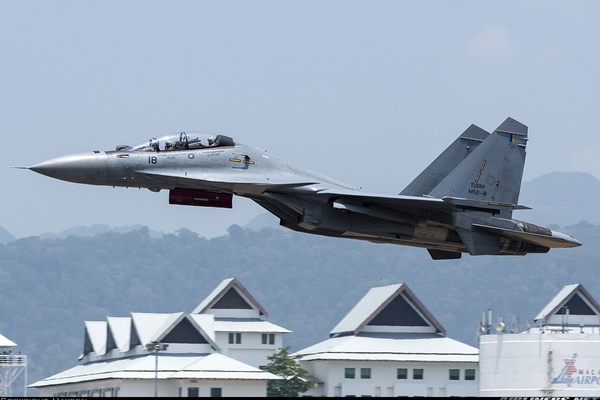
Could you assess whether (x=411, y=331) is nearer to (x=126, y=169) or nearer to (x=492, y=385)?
(x=492, y=385)

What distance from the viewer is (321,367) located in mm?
75688

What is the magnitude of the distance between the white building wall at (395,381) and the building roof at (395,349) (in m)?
0.36

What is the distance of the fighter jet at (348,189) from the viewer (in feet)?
114

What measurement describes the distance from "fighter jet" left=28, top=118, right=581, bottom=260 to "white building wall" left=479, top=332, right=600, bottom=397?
63.2ft

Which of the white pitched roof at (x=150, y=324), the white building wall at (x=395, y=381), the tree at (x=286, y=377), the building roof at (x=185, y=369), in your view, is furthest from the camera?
the white building wall at (x=395, y=381)

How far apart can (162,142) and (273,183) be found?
10.7 feet

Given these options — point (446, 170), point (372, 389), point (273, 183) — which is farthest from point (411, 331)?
point (273, 183)

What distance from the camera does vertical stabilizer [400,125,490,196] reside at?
131 ft

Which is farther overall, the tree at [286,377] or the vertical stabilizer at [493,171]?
the tree at [286,377]

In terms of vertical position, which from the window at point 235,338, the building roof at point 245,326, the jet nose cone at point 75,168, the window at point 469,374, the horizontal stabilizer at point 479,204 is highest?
the jet nose cone at point 75,168

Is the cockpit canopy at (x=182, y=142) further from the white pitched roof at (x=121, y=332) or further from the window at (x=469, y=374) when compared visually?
the window at (x=469, y=374)

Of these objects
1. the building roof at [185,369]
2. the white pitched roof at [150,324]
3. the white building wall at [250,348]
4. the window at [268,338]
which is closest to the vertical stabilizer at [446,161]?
the building roof at [185,369]

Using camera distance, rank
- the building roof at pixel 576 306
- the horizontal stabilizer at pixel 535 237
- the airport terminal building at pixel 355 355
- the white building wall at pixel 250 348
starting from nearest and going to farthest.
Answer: the horizontal stabilizer at pixel 535 237
the airport terminal building at pixel 355 355
the white building wall at pixel 250 348
the building roof at pixel 576 306

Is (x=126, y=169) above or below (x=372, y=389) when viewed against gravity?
above
